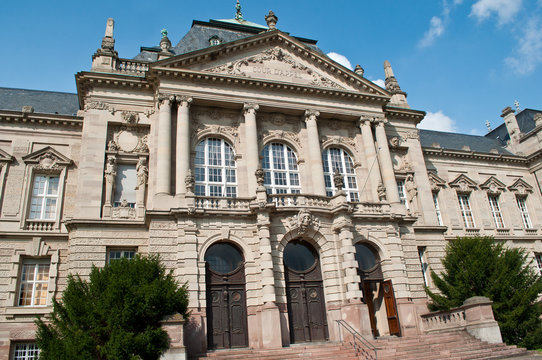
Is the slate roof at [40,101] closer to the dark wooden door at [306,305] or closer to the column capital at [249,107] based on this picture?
the column capital at [249,107]

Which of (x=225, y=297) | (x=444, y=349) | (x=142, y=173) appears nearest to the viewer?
(x=444, y=349)

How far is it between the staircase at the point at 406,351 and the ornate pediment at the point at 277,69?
15.1 metres

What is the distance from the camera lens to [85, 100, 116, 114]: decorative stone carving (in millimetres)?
23609

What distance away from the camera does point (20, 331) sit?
66.1 ft

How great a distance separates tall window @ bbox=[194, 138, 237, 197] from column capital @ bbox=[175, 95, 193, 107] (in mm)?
2261

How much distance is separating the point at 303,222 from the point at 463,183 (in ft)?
59.7

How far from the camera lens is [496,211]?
34469 mm

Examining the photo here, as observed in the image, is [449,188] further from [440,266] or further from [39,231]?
[39,231]

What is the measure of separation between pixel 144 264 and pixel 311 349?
24.0 ft

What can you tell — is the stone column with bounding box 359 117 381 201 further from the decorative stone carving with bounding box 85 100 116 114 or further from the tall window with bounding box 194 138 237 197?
the decorative stone carving with bounding box 85 100 116 114

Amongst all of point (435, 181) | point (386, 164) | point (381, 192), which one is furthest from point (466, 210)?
point (381, 192)

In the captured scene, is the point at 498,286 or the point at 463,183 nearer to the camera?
the point at 498,286

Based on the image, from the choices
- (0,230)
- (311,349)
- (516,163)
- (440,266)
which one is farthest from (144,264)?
(516,163)

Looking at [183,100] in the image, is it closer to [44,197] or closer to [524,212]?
[44,197]
